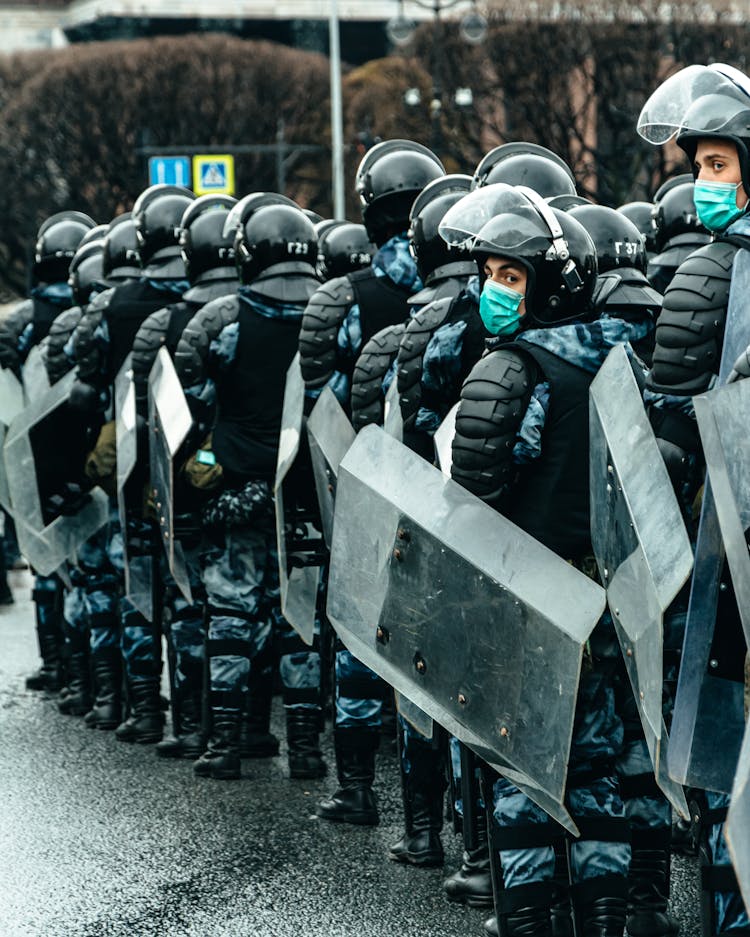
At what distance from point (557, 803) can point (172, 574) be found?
330 cm

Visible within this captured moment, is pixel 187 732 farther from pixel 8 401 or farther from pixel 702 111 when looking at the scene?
pixel 702 111

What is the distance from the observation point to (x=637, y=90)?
A: 29.6 meters

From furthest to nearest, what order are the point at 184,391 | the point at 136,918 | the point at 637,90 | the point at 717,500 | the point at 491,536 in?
1. the point at 637,90
2. the point at 184,391
3. the point at 136,918
4. the point at 491,536
5. the point at 717,500

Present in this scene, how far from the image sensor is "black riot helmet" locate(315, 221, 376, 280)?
7.33m

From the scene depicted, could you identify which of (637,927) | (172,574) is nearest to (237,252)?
(172,574)

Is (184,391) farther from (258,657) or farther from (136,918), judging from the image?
(136,918)

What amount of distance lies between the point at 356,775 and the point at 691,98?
2.82 metres

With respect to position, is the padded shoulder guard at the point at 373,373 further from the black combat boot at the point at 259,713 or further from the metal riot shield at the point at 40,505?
the metal riot shield at the point at 40,505

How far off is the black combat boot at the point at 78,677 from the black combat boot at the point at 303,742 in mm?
1710

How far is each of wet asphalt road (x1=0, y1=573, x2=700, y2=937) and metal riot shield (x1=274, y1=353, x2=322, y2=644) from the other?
0.72 meters

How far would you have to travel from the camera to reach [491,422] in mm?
4223

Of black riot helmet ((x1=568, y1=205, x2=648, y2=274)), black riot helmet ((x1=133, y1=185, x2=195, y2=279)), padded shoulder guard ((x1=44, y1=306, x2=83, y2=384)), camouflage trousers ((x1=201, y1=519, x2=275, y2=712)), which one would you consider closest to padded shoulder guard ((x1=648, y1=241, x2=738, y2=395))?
black riot helmet ((x1=568, y1=205, x2=648, y2=274))

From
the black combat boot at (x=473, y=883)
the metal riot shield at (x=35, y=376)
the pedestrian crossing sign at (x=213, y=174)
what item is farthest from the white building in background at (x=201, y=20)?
the black combat boot at (x=473, y=883)

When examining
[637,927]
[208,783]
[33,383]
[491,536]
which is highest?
[491,536]
